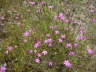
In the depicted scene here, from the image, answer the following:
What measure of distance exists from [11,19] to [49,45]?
1483 millimetres

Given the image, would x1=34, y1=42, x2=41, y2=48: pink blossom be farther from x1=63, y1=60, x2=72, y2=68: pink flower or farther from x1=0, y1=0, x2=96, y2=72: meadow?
x1=63, y1=60, x2=72, y2=68: pink flower

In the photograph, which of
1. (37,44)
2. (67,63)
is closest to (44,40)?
(37,44)

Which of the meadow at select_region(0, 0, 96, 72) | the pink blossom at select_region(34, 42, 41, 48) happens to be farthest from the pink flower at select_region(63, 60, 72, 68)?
the pink blossom at select_region(34, 42, 41, 48)

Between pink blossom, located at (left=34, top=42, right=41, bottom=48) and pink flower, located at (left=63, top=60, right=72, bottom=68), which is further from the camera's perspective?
pink blossom, located at (left=34, top=42, right=41, bottom=48)

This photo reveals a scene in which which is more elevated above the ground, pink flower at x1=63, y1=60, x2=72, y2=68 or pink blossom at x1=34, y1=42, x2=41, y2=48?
pink blossom at x1=34, y1=42, x2=41, y2=48

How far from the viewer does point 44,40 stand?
3.74 m

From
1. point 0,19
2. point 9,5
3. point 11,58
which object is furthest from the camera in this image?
point 9,5

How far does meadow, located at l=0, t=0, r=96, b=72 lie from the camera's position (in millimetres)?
3416

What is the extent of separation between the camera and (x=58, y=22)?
4.23 meters

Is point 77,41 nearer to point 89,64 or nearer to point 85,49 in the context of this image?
point 85,49

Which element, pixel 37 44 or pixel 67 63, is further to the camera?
pixel 37 44

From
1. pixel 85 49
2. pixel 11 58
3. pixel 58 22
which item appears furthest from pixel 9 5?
pixel 85 49

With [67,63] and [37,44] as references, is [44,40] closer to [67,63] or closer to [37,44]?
→ [37,44]

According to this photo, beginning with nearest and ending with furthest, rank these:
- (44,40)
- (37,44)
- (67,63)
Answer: (67,63), (37,44), (44,40)
